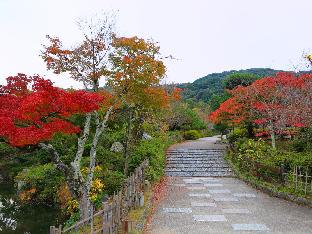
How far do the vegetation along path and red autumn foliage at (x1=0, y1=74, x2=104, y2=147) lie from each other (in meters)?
3.90

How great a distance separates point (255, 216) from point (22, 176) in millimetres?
15053

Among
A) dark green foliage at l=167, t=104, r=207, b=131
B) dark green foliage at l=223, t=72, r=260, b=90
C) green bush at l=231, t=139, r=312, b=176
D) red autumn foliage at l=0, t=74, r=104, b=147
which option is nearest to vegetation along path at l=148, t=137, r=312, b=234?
green bush at l=231, t=139, r=312, b=176

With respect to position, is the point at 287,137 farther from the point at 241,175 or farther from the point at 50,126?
the point at 50,126

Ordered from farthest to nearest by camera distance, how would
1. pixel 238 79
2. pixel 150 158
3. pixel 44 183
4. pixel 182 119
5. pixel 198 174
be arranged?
pixel 238 79 < pixel 182 119 < pixel 198 174 < pixel 150 158 < pixel 44 183

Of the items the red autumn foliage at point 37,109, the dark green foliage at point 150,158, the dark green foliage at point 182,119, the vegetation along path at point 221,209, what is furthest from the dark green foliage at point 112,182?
the dark green foliage at point 182,119

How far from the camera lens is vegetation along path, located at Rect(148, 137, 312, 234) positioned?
35.1ft

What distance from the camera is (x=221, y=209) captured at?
511 inches

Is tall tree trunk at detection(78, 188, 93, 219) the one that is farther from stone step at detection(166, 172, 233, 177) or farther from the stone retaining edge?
stone step at detection(166, 172, 233, 177)

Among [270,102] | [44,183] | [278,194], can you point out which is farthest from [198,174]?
[44,183]

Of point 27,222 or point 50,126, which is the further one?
point 27,222

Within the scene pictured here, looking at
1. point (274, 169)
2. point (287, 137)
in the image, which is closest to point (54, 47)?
point (274, 169)

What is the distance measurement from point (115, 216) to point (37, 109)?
3.52 meters

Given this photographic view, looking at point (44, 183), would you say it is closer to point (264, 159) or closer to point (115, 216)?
point (264, 159)

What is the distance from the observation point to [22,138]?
10.1m
